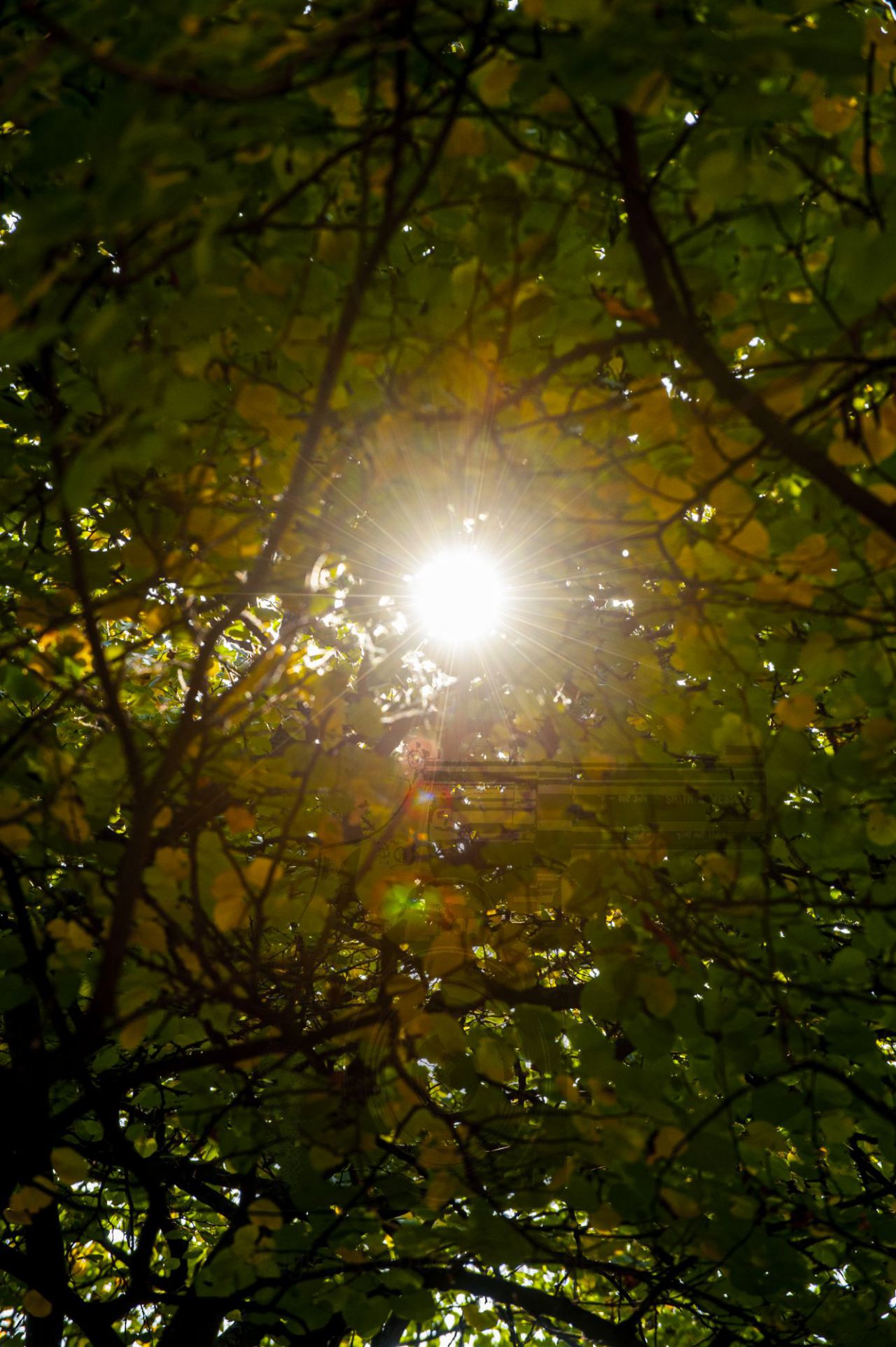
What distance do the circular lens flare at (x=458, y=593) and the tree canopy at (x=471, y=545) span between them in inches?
3.7

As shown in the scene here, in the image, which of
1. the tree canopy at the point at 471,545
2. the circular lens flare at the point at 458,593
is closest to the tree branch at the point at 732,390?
the tree canopy at the point at 471,545

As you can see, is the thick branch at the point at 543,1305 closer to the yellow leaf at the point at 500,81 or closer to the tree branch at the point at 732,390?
the tree branch at the point at 732,390

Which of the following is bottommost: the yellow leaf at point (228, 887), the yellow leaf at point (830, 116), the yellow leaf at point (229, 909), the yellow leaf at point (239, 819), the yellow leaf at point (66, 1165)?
the yellow leaf at point (66, 1165)

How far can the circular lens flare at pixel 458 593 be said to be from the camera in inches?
132

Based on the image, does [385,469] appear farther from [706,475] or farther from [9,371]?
[9,371]

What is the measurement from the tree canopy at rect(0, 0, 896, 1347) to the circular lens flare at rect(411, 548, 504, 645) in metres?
0.09

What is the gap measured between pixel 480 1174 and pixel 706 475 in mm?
2363

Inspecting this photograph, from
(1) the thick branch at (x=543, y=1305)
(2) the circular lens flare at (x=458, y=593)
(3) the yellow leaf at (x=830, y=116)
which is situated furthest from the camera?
(1) the thick branch at (x=543, y=1305)

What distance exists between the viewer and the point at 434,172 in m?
1.99

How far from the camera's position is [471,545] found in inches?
130

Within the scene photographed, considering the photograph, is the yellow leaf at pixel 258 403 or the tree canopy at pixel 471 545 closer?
the tree canopy at pixel 471 545

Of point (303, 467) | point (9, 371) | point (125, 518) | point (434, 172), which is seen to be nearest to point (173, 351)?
point (303, 467)

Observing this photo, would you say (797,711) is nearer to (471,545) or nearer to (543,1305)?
(471,545)

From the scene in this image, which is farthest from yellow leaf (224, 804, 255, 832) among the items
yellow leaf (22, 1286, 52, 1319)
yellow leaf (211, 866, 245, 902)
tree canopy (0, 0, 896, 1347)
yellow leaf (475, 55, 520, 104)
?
yellow leaf (22, 1286, 52, 1319)
